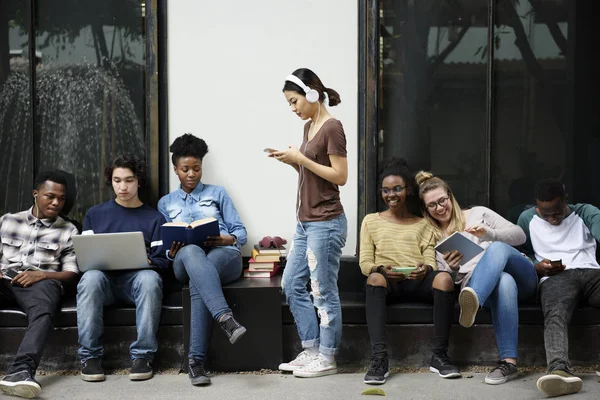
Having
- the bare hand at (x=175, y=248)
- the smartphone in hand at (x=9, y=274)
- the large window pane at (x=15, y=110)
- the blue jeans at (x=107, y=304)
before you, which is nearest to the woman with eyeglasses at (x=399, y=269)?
the bare hand at (x=175, y=248)

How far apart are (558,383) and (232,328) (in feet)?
5.89

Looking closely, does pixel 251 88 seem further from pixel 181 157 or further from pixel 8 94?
pixel 8 94

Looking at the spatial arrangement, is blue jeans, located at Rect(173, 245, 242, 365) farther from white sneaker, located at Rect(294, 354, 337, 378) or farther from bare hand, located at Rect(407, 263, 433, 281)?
bare hand, located at Rect(407, 263, 433, 281)

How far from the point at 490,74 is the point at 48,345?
3.53m

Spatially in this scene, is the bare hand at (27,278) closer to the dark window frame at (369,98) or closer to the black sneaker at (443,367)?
the dark window frame at (369,98)

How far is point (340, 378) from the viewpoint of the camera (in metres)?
4.56

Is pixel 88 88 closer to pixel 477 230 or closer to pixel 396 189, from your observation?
pixel 396 189

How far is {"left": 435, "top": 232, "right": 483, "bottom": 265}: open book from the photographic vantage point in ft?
15.3

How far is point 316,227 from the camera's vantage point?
4.46m

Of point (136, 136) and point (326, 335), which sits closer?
point (326, 335)

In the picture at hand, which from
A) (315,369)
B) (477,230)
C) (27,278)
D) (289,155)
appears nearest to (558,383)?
(477,230)

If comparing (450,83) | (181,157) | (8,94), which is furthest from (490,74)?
(8,94)

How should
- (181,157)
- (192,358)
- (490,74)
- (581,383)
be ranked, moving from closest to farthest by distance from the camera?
(581,383) < (192,358) < (181,157) < (490,74)

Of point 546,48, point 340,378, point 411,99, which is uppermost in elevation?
point 546,48
